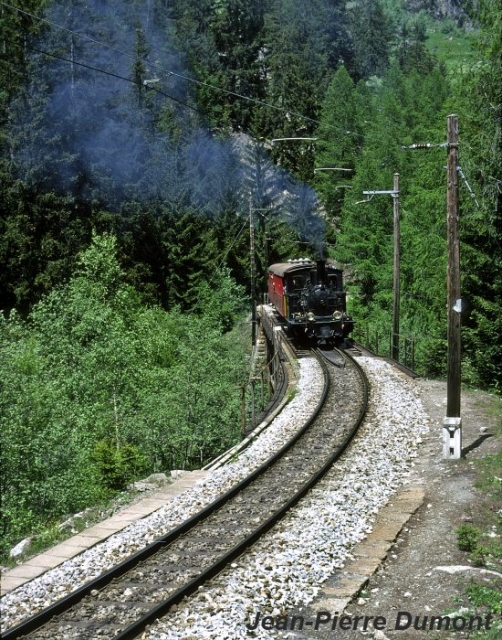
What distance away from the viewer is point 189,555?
30.7 ft

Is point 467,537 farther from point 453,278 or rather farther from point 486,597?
point 453,278

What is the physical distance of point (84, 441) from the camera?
1945 centimetres

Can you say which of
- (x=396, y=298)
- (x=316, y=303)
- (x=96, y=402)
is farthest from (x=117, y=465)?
(x=396, y=298)

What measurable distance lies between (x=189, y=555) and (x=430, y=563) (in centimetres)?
294

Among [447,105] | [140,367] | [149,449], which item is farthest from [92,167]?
[149,449]

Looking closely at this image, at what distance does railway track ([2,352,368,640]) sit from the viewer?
24.4 feet

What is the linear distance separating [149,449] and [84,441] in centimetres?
193

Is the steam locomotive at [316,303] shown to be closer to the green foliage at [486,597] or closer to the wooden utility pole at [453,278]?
the wooden utility pole at [453,278]

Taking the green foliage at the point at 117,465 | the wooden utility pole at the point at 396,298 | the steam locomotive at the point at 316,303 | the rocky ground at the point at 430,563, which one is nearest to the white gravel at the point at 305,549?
the rocky ground at the point at 430,563

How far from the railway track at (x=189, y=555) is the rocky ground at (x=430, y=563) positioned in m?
1.58

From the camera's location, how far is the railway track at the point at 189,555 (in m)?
7.43

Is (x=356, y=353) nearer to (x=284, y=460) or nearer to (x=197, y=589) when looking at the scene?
(x=284, y=460)

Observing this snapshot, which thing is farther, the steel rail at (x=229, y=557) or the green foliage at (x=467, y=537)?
the green foliage at (x=467, y=537)

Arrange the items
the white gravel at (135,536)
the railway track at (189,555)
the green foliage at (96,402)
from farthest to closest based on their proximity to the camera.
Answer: the green foliage at (96,402) → the white gravel at (135,536) → the railway track at (189,555)
